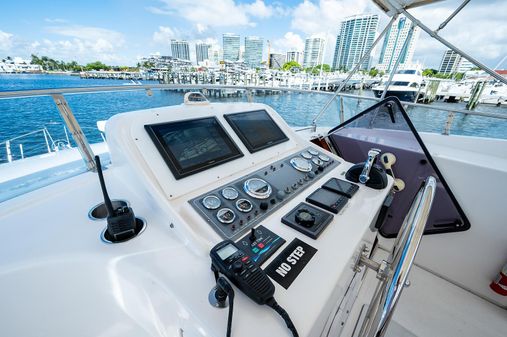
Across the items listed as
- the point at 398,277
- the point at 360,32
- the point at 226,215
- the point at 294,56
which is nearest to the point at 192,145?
the point at 226,215

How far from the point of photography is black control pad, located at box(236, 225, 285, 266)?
0.75 meters

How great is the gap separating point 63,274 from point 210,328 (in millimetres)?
547

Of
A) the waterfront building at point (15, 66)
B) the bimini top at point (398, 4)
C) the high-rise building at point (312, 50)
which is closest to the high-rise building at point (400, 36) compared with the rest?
the bimini top at point (398, 4)

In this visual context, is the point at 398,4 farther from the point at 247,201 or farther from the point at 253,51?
the point at 253,51

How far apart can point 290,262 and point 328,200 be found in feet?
1.52

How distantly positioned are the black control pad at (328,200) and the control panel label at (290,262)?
11.4 inches

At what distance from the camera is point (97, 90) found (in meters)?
1.38

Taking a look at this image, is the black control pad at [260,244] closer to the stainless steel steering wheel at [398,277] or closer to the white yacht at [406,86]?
the stainless steel steering wheel at [398,277]

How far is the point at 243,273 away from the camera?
58cm

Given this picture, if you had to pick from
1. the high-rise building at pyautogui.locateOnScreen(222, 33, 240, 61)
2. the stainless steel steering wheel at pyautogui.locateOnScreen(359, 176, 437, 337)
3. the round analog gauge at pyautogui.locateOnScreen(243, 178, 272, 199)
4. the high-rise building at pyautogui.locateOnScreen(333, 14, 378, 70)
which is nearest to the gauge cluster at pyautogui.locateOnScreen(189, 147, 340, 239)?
the round analog gauge at pyautogui.locateOnScreen(243, 178, 272, 199)

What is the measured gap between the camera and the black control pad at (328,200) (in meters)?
1.04

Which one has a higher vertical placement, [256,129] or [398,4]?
[398,4]

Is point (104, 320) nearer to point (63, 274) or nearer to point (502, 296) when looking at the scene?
point (63, 274)

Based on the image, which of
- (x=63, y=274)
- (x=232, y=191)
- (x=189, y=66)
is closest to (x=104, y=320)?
(x=63, y=274)
